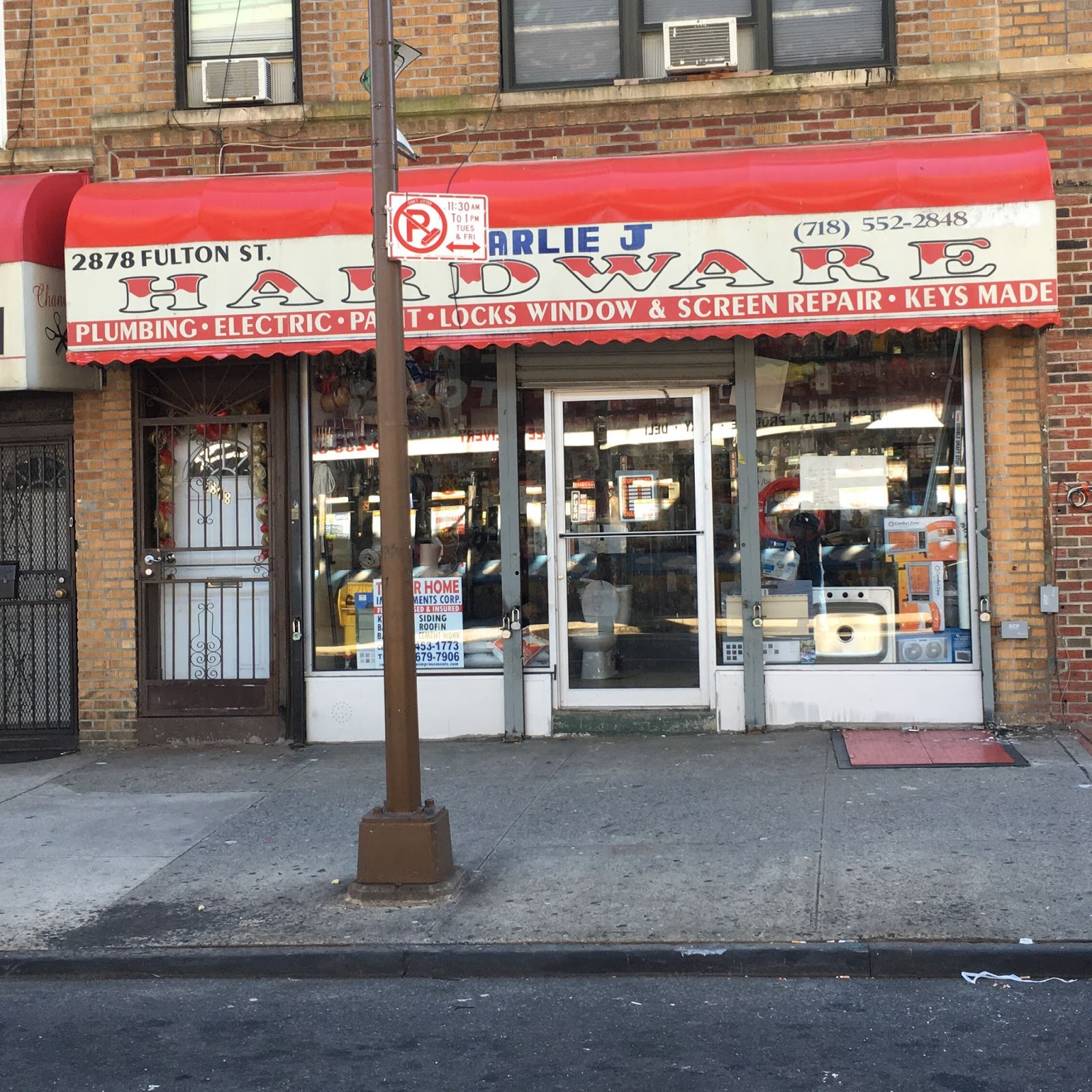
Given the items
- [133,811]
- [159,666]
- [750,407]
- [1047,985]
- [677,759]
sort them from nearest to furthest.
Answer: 1. [1047,985]
2. [133,811]
3. [677,759]
4. [750,407]
5. [159,666]

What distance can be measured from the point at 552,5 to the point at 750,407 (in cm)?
315

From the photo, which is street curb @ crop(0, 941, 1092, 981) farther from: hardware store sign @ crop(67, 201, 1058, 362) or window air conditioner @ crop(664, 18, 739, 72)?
window air conditioner @ crop(664, 18, 739, 72)

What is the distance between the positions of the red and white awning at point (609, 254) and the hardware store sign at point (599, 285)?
0.01 m

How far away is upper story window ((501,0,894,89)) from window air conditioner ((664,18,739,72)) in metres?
0.21

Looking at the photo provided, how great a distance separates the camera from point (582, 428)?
9258mm

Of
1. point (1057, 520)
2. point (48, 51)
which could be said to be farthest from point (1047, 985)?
point (48, 51)

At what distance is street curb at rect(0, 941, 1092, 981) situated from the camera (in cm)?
515

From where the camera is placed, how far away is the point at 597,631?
930 centimetres

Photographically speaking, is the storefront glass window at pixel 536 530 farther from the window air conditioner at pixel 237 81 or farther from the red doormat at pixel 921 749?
the window air conditioner at pixel 237 81

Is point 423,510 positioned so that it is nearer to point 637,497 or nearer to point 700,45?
point 637,497

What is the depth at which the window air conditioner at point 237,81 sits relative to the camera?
920 cm

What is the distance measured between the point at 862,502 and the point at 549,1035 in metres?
5.27

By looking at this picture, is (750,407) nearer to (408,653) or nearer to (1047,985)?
(408,653)

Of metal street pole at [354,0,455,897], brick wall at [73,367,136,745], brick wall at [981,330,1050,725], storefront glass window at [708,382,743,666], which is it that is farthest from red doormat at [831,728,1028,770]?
brick wall at [73,367,136,745]
